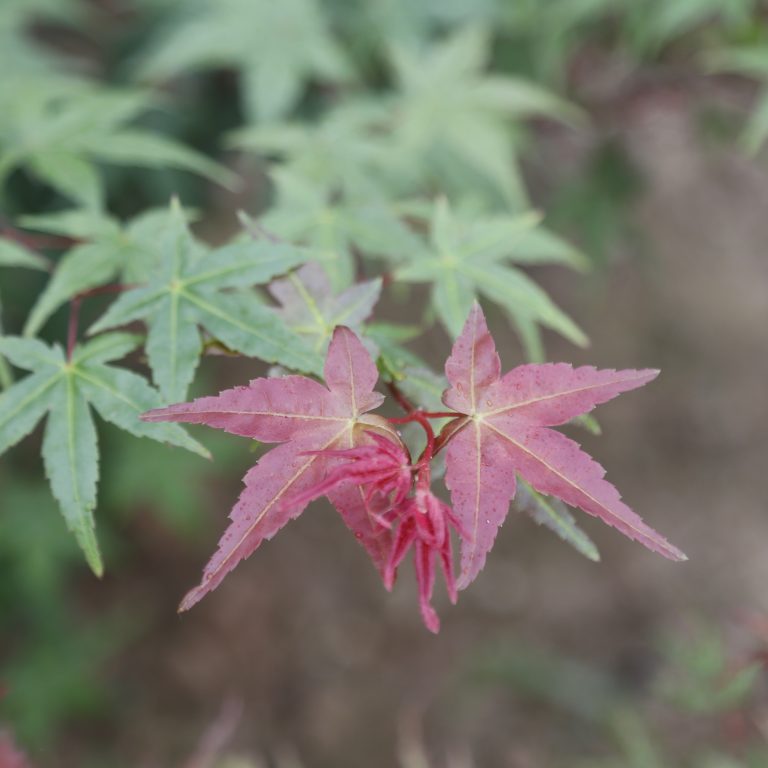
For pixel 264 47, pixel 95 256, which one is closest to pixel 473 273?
pixel 95 256

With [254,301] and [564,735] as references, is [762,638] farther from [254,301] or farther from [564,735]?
[564,735]

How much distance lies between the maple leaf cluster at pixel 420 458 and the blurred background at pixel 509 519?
100 cm

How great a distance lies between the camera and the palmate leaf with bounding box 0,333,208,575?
2.64 ft

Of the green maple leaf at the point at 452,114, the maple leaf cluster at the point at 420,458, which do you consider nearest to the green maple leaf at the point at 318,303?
the maple leaf cluster at the point at 420,458

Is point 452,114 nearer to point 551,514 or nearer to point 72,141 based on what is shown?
point 72,141

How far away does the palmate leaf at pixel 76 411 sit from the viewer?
80 centimetres

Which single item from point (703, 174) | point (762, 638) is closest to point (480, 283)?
point (762, 638)

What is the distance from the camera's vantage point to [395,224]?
1.17 metres

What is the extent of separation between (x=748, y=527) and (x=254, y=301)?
9.86 ft

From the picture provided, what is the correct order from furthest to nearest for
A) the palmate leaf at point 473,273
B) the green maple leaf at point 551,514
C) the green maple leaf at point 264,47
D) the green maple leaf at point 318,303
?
the green maple leaf at point 264,47 → the palmate leaf at point 473,273 → the green maple leaf at point 318,303 → the green maple leaf at point 551,514

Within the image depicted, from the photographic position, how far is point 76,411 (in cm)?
86

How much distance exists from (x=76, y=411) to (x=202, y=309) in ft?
0.51

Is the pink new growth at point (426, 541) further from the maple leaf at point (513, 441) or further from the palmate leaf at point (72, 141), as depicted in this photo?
the palmate leaf at point (72, 141)

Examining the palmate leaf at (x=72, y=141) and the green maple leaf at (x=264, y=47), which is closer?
the palmate leaf at (x=72, y=141)
